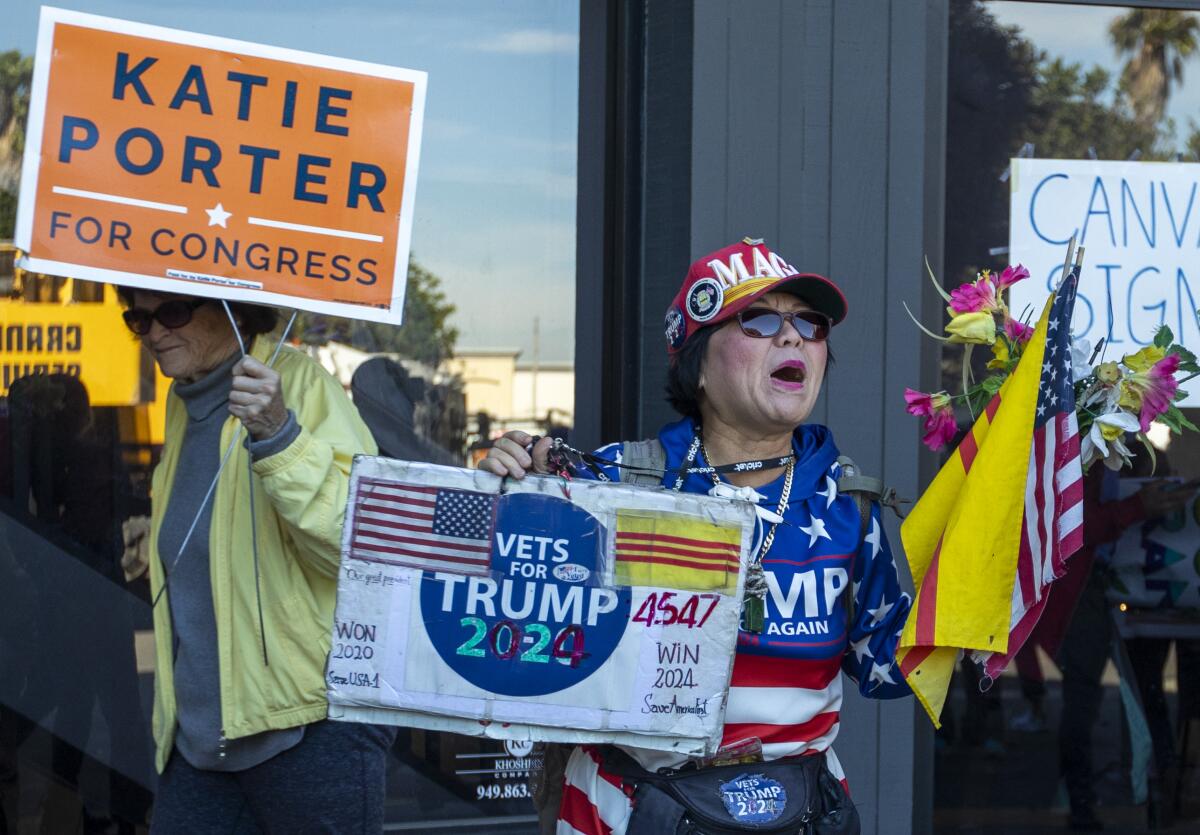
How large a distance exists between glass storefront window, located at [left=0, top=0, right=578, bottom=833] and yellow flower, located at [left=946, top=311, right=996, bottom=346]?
78.0 inches

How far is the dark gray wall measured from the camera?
12.6 ft

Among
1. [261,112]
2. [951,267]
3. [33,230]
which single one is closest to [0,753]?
[33,230]

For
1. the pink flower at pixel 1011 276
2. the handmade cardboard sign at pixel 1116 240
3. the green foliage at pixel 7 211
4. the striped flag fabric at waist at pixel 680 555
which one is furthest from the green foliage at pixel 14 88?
the handmade cardboard sign at pixel 1116 240

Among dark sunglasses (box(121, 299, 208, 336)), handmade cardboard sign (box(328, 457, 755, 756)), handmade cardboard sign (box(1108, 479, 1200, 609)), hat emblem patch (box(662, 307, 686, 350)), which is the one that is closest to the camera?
handmade cardboard sign (box(328, 457, 755, 756))

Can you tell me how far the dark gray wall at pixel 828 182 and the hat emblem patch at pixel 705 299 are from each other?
1.25 m

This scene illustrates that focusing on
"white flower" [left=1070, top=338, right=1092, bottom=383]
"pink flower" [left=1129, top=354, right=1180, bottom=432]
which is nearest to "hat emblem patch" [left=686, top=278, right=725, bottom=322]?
"white flower" [left=1070, top=338, right=1092, bottom=383]

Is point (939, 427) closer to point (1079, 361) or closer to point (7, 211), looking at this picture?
point (1079, 361)

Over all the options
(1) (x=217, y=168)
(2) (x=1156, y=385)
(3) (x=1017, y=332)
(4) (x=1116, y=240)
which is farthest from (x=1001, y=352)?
(4) (x=1116, y=240)

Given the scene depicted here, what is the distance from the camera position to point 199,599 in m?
2.79

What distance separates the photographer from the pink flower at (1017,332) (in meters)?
2.46

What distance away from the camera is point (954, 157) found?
432 cm

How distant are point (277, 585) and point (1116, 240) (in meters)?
2.90

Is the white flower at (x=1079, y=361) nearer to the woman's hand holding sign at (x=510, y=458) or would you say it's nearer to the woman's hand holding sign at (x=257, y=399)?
the woman's hand holding sign at (x=510, y=458)

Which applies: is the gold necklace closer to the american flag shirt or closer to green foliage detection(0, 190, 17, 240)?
the american flag shirt
